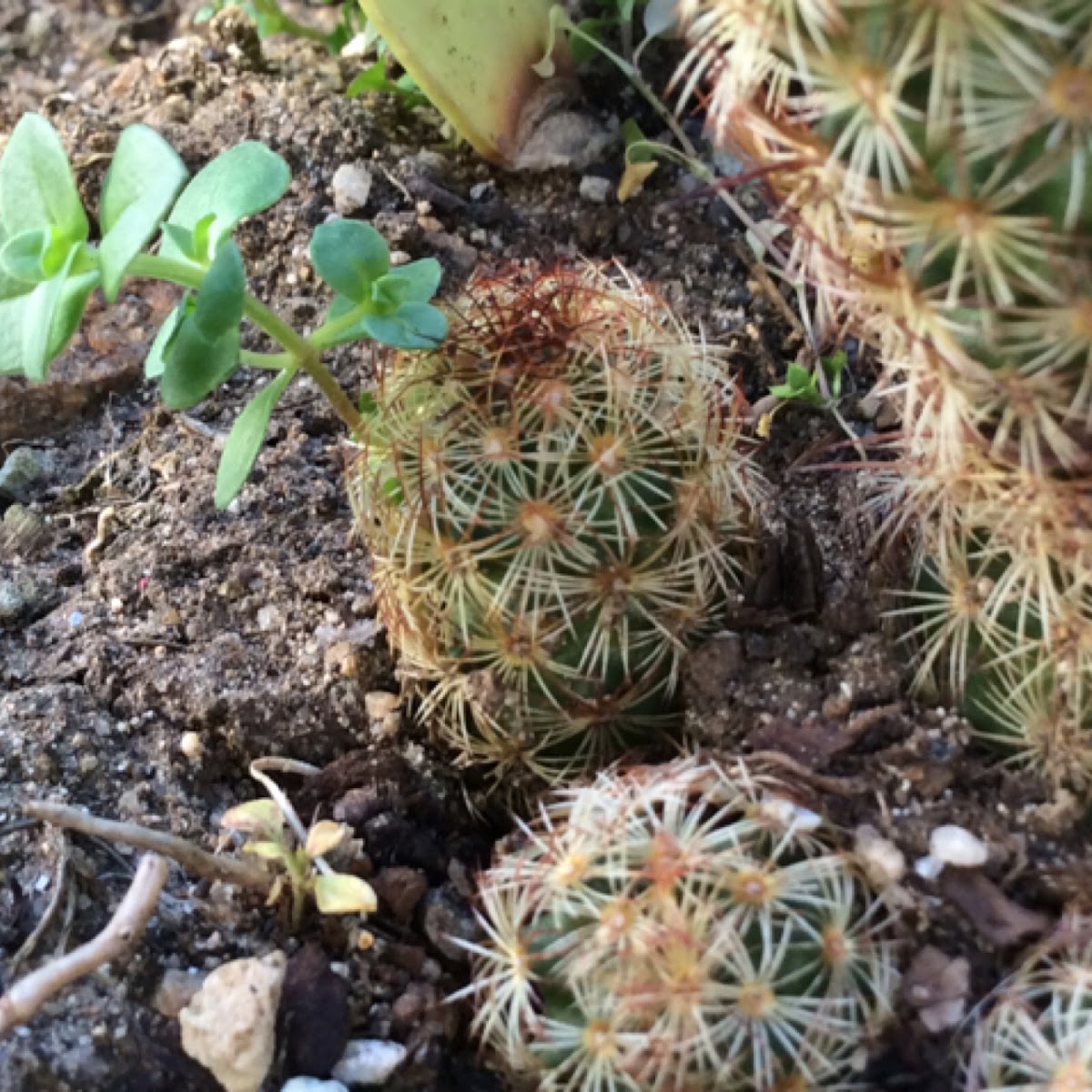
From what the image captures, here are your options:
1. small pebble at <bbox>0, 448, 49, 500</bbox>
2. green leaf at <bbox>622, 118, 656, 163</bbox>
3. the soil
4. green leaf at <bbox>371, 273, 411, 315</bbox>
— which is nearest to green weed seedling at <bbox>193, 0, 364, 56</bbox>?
the soil

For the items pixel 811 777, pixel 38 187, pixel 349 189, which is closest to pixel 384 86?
pixel 349 189

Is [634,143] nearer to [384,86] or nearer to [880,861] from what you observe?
[384,86]

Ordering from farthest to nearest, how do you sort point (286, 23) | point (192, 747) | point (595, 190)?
point (286, 23) → point (595, 190) → point (192, 747)

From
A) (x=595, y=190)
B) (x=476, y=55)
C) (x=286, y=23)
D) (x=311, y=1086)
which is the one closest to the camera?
(x=311, y=1086)

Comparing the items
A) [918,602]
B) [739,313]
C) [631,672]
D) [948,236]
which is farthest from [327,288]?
[948,236]

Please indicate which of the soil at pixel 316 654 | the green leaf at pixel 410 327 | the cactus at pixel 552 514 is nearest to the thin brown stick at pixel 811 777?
the soil at pixel 316 654

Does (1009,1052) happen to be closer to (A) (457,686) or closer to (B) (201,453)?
(A) (457,686)
